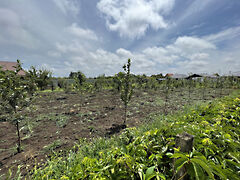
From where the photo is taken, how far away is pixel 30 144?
164 inches

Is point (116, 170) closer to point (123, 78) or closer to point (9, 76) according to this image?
point (9, 76)

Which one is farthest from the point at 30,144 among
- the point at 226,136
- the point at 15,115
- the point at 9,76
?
the point at 226,136

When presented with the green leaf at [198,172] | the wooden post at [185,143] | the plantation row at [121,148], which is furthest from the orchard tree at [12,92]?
the green leaf at [198,172]

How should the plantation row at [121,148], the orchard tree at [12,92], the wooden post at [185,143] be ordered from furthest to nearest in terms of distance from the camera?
the orchard tree at [12,92], the plantation row at [121,148], the wooden post at [185,143]

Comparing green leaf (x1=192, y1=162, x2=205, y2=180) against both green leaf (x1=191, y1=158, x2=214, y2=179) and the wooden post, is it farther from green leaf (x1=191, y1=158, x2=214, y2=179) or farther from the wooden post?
the wooden post

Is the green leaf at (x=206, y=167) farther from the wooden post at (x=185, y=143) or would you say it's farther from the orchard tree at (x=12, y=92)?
the orchard tree at (x=12, y=92)

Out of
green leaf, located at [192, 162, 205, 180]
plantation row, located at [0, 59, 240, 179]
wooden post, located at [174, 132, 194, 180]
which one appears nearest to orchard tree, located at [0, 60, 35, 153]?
plantation row, located at [0, 59, 240, 179]

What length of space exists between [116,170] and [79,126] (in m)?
5.34

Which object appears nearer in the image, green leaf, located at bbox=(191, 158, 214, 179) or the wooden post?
green leaf, located at bbox=(191, 158, 214, 179)

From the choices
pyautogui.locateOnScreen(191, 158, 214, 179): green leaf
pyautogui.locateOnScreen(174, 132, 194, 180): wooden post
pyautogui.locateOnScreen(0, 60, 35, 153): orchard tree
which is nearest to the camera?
pyautogui.locateOnScreen(191, 158, 214, 179): green leaf

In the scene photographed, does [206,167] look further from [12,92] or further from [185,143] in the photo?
[12,92]

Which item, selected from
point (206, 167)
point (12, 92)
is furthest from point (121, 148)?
point (12, 92)

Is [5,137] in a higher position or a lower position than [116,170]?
lower

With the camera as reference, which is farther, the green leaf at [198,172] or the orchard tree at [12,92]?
the orchard tree at [12,92]
